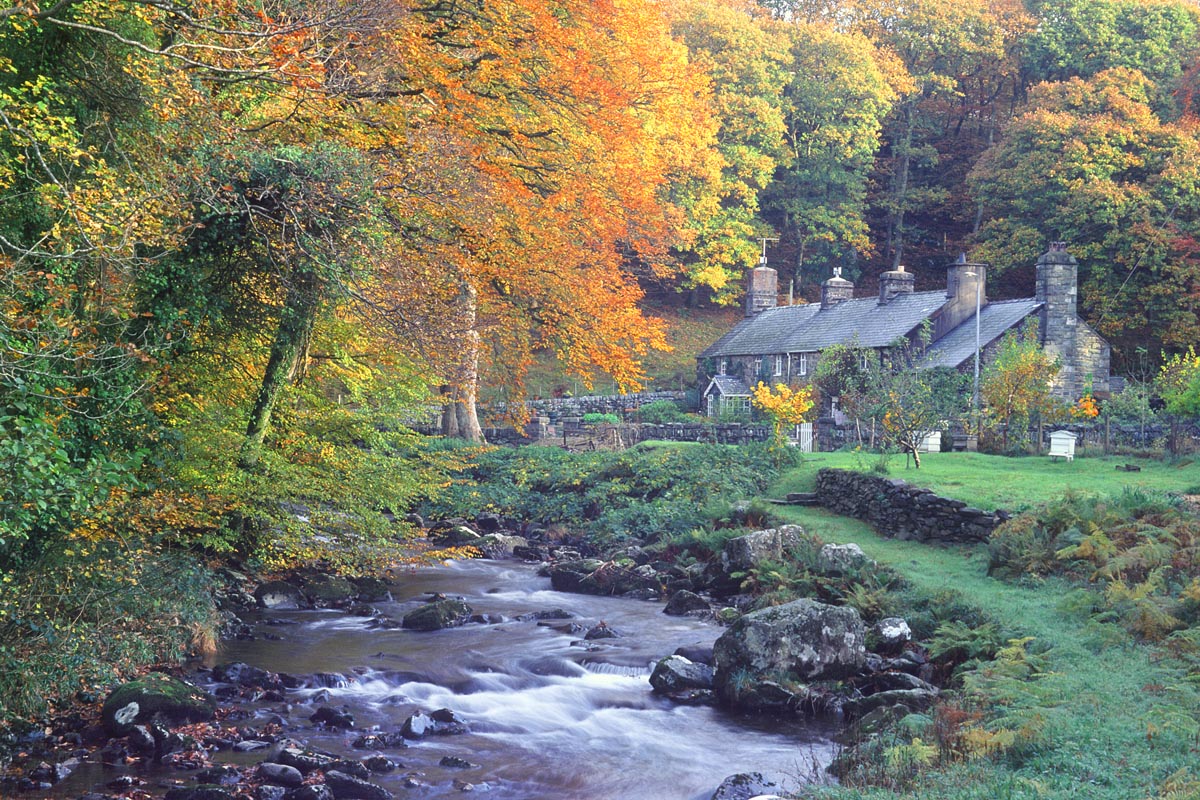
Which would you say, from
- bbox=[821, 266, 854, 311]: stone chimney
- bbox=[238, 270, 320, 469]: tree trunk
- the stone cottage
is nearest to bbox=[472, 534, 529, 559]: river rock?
bbox=[238, 270, 320, 469]: tree trunk

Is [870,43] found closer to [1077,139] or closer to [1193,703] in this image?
[1077,139]

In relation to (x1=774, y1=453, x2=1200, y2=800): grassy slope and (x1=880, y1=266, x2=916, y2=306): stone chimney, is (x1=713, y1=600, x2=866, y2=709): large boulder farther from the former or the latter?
(x1=880, y1=266, x2=916, y2=306): stone chimney

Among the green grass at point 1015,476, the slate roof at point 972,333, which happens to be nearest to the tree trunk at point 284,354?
the green grass at point 1015,476

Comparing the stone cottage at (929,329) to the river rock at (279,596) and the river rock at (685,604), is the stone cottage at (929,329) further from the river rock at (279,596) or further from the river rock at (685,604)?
the river rock at (279,596)

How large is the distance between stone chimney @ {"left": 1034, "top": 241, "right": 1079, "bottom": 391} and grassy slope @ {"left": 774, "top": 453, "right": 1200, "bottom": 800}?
22.4 metres

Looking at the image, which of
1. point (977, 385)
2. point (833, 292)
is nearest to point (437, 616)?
point (977, 385)

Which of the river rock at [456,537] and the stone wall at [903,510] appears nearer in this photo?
the stone wall at [903,510]

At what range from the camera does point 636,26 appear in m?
26.2

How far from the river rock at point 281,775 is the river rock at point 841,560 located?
9.89m

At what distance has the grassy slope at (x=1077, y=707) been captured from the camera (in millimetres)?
8188

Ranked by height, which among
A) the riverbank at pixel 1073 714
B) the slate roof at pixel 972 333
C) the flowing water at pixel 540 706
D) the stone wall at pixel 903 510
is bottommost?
the flowing water at pixel 540 706

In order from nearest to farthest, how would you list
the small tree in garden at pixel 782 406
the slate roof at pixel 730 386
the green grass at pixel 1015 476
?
1. the green grass at pixel 1015 476
2. the small tree in garden at pixel 782 406
3. the slate roof at pixel 730 386

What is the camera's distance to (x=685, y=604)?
18.1m

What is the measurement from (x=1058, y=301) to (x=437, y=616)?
93.4 ft
